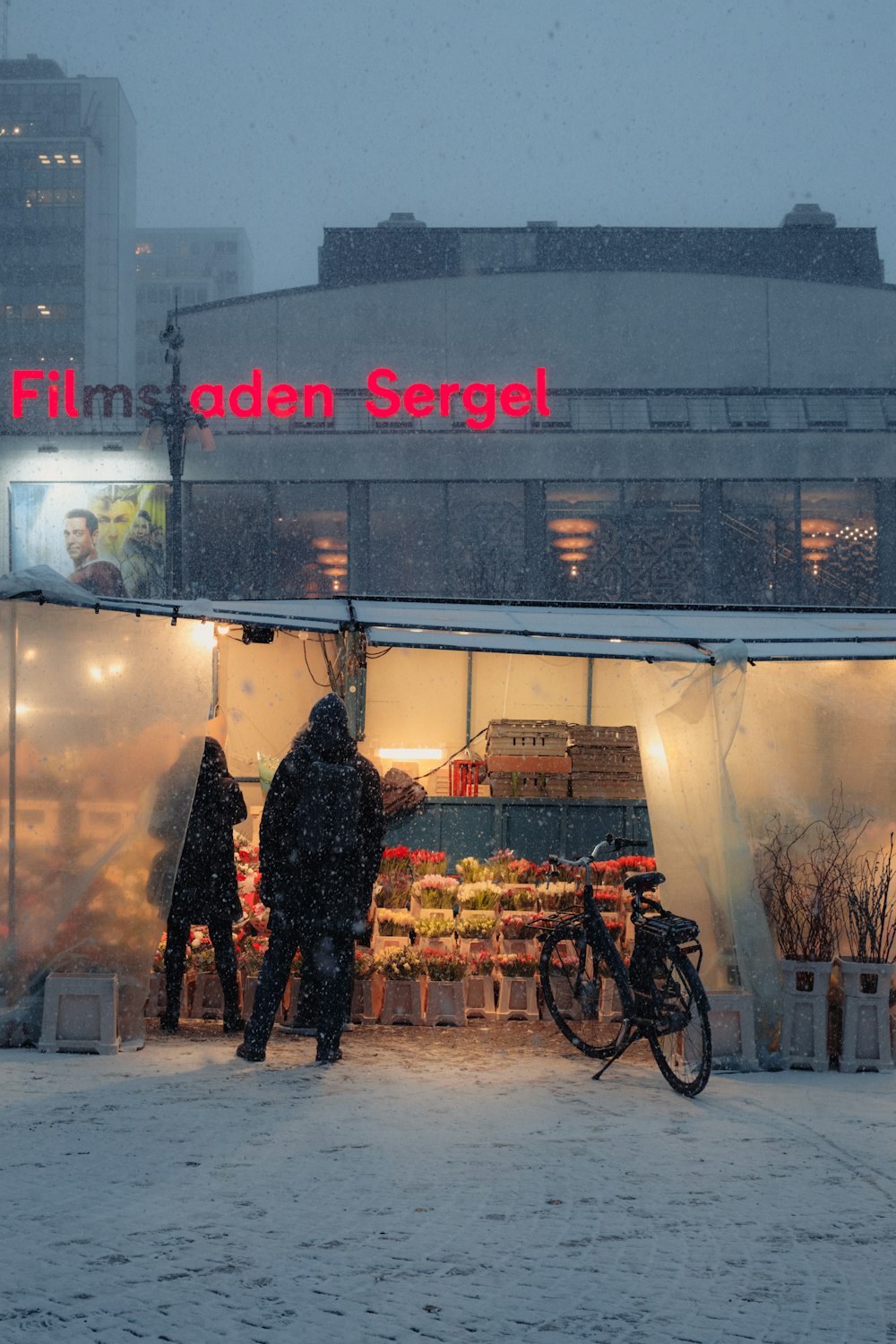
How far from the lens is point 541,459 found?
23875 mm

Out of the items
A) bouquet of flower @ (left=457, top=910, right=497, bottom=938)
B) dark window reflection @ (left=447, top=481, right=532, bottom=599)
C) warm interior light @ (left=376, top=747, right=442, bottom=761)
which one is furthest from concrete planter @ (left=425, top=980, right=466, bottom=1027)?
dark window reflection @ (left=447, top=481, right=532, bottom=599)

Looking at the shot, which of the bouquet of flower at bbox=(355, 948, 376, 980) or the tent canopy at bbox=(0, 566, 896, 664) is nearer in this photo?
the tent canopy at bbox=(0, 566, 896, 664)

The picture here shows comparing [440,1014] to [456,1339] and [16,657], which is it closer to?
[16,657]

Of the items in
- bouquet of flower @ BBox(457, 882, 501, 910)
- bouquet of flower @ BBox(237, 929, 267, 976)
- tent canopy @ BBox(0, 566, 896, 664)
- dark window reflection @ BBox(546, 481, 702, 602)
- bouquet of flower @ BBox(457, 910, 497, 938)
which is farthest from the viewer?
dark window reflection @ BBox(546, 481, 702, 602)

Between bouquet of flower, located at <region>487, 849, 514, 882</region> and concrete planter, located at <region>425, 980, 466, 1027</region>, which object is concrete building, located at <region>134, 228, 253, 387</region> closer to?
bouquet of flower, located at <region>487, 849, 514, 882</region>

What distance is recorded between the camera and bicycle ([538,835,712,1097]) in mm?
6949

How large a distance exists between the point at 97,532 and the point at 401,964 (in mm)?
17620

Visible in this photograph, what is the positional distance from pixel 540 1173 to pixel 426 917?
163 inches

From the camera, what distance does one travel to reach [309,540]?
78.2 ft

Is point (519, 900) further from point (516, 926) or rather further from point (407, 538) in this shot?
point (407, 538)

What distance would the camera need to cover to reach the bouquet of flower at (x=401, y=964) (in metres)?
8.63

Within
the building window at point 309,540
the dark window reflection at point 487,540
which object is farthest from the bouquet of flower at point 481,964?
the building window at point 309,540

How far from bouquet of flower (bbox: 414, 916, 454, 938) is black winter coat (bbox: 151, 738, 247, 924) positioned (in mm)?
1440

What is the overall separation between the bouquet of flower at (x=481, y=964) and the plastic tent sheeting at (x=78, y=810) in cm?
220
